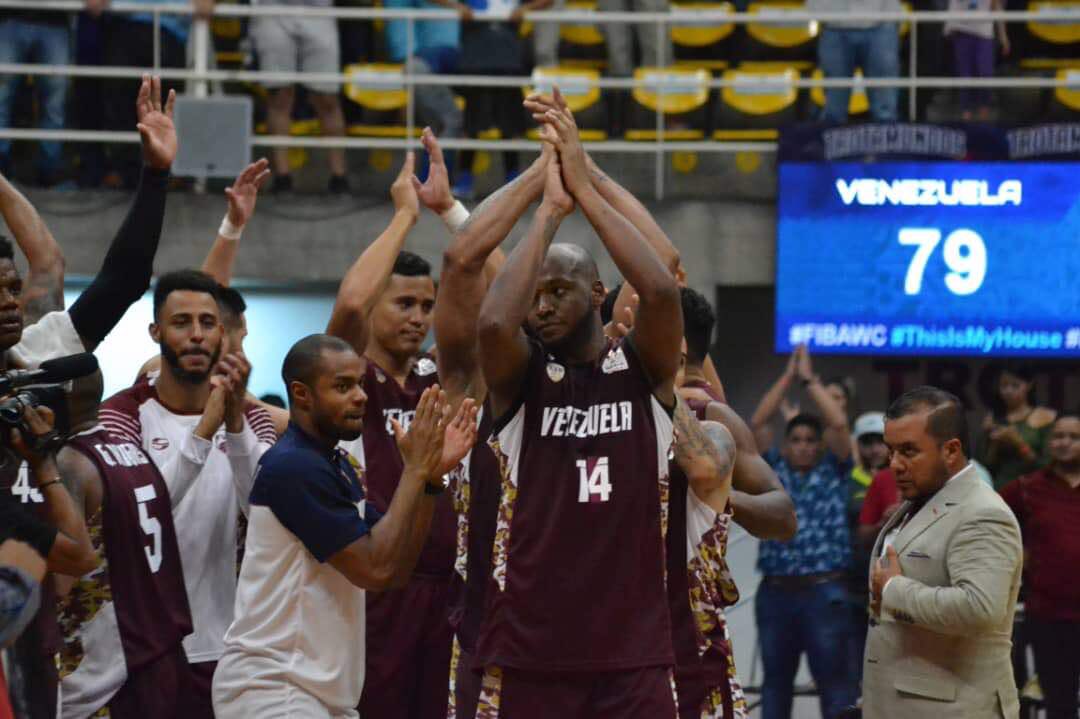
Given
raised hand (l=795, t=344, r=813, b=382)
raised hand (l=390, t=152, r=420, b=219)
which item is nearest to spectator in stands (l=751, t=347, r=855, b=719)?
raised hand (l=795, t=344, r=813, b=382)

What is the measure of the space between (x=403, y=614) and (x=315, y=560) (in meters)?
1.41

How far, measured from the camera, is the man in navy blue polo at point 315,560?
469 cm

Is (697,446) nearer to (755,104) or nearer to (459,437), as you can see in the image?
(459,437)

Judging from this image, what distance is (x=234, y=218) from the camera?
6.62m

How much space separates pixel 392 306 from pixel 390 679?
142 cm

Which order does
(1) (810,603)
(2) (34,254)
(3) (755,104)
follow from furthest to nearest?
1. (3) (755,104)
2. (1) (810,603)
3. (2) (34,254)

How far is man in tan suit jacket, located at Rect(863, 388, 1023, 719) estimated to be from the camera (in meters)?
5.31

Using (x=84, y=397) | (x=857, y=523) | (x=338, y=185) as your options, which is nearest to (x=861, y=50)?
(x=338, y=185)

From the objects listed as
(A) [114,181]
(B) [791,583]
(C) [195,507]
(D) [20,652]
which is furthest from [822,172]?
(D) [20,652]

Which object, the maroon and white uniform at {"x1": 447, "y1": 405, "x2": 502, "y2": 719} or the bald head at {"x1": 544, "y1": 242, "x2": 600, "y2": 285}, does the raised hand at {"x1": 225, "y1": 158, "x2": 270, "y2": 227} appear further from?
the bald head at {"x1": 544, "y1": 242, "x2": 600, "y2": 285}

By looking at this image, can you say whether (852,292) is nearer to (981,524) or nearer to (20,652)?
(981,524)

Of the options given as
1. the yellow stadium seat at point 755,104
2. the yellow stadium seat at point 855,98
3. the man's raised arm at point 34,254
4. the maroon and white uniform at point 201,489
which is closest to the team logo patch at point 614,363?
the maroon and white uniform at point 201,489

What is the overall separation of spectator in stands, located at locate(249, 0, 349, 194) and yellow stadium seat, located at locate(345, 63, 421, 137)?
0.23 m

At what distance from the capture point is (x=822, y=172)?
12039 mm
